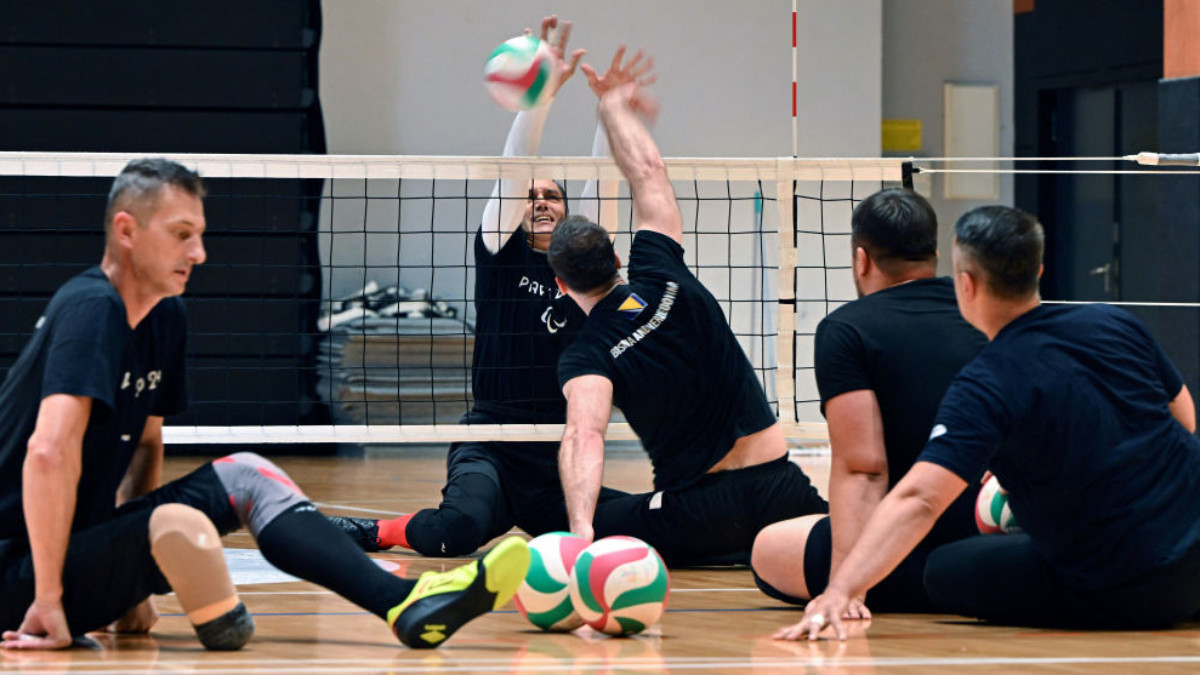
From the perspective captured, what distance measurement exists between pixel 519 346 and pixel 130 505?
2255 millimetres

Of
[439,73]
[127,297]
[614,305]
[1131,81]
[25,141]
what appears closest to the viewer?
[127,297]

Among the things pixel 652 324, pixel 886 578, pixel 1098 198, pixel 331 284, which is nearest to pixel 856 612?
pixel 886 578

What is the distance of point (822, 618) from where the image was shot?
114 inches

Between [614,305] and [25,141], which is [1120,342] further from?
[25,141]

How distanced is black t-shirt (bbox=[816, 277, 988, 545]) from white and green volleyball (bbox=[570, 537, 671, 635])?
2.00 feet

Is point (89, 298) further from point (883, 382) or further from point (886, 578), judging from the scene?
point (886, 578)

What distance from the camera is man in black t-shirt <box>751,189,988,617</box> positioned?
10.8 feet

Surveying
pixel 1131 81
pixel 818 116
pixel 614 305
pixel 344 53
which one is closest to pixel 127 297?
pixel 614 305

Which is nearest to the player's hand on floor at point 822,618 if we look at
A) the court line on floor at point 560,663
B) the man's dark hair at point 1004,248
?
the court line on floor at point 560,663

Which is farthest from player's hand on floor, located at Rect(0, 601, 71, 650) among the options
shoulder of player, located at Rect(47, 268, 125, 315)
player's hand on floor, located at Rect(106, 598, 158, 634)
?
shoulder of player, located at Rect(47, 268, 125, 315)

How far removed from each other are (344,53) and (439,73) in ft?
1.91

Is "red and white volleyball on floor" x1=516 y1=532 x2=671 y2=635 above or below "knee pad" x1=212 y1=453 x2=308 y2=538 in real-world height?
below

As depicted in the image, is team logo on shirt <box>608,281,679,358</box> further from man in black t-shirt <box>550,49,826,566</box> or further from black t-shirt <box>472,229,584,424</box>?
black t-shirt <box>472,229,584,424</box>

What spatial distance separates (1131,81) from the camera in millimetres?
10938
